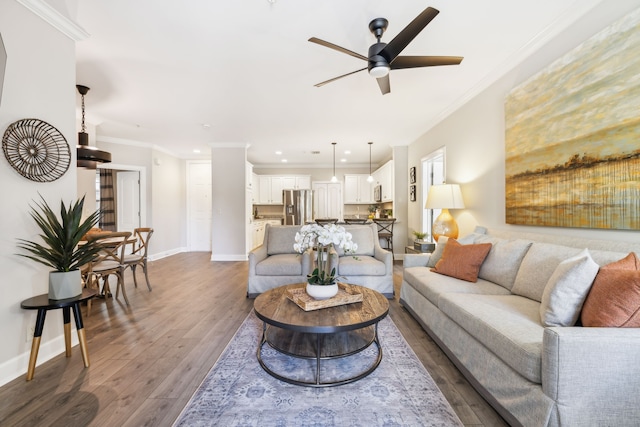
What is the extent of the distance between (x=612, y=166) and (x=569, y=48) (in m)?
1.05

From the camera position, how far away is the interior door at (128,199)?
607cm

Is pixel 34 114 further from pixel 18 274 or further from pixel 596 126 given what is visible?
pixel 596 126

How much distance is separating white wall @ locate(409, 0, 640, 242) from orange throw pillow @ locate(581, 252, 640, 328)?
0.60 meters

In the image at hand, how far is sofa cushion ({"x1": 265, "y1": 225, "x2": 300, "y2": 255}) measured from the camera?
3.86 meters

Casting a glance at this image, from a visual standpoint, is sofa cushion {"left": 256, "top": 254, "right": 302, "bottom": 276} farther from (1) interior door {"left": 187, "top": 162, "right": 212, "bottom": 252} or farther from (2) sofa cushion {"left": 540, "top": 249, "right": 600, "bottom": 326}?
(1) interior door {"left": 187, "top": 162, "right": 212, "bottom": 252}

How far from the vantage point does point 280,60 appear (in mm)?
2717

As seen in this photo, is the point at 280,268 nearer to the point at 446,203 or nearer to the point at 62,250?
the point at 62,250

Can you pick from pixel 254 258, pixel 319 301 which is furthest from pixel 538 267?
pixel 254 258

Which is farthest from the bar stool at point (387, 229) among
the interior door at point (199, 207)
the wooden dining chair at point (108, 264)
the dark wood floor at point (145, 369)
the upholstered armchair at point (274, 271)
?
the interior door at point (199, 207)

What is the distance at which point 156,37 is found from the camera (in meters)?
2.36

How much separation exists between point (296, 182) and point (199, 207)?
291cm

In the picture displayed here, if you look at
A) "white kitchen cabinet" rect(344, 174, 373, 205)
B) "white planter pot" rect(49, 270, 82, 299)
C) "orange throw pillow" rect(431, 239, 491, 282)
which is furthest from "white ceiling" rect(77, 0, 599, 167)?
"white kitchen cabinet" rect(344, 174, 373, 205)

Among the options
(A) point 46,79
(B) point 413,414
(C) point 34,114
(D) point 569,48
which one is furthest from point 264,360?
(D) point 569,48

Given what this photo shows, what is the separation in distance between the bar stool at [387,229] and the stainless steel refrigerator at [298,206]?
92.7 inches
